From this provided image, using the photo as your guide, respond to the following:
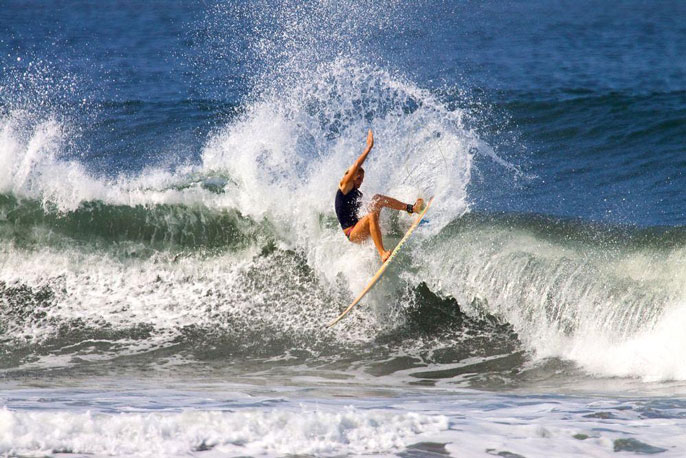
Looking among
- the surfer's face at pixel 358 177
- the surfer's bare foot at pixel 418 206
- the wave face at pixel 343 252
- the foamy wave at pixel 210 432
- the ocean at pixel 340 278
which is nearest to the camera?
the foamy wave at pixel 210 432

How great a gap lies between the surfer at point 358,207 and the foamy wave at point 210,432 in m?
3.86

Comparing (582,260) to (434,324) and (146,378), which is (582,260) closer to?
(434,324)

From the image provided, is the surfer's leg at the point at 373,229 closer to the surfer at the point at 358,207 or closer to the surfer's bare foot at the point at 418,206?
the surfer at the point at 358,207

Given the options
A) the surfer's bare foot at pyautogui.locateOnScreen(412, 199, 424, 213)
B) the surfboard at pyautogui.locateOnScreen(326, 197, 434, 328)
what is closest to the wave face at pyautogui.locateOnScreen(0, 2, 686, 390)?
the surfboard at pyautogui.locateOnScreen(326, 197, 434, 328)

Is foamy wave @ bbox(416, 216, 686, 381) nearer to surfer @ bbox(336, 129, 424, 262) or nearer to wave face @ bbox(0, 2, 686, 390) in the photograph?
wave face @ bbox(0, 2, 686, 390)

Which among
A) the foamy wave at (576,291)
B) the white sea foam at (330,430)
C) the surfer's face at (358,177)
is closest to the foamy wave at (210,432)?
the white sea foam at (330,430)

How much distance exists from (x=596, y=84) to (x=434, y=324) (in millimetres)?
11391

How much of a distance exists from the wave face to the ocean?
36mm

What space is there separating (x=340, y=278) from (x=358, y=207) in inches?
43.7

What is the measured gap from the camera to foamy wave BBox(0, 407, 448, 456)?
4.97 metres

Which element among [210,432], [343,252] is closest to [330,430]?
[210,432]

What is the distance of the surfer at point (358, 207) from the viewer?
9219 mm

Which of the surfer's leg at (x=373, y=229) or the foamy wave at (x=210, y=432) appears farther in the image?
the surfer's leg at (x=373, y=229)

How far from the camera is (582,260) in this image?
9.63 meters
